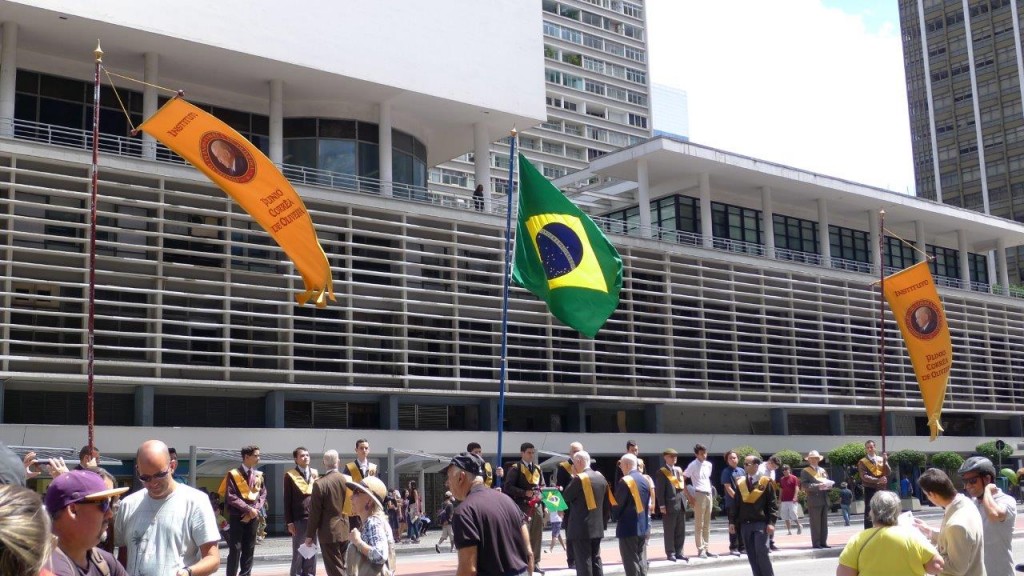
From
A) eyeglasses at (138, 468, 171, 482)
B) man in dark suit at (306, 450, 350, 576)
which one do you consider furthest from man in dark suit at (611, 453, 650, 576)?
eyeglasses at (138, 468, 171, 482)

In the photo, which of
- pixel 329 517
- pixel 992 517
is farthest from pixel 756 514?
pixel 992 517

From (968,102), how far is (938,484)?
110m

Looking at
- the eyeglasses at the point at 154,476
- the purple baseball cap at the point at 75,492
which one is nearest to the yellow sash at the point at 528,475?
the eyeglasses at the point at 154,476

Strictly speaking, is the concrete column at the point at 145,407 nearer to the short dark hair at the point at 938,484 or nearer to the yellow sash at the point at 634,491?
the yellow sash at the point at 634,491

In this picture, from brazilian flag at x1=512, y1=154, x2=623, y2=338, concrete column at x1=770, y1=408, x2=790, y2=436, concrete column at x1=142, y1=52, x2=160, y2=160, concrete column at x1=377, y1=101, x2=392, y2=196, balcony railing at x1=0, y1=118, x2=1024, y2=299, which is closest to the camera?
brazilian flag at x1=512, y1=154, x2=623, y2=338

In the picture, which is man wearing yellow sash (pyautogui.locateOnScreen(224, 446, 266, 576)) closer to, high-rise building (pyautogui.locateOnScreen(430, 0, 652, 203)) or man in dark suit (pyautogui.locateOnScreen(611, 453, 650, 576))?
man in dark suit (pyautogui.locateOnScreen(611, 453, 650, 576))

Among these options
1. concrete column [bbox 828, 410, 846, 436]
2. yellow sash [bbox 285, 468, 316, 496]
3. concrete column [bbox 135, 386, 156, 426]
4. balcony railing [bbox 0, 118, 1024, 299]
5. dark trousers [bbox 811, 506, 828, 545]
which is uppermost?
balcony railing [bbox 0, 118, 1024, 299]

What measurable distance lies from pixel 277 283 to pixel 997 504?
28.8m

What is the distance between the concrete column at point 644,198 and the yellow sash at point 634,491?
31.3 meters

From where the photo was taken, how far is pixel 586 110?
349 feet

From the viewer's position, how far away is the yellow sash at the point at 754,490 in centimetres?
1664

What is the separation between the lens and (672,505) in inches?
792

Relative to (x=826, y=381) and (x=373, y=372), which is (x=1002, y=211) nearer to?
(x=826, y=381)

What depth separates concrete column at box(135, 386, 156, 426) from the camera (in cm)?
3291
